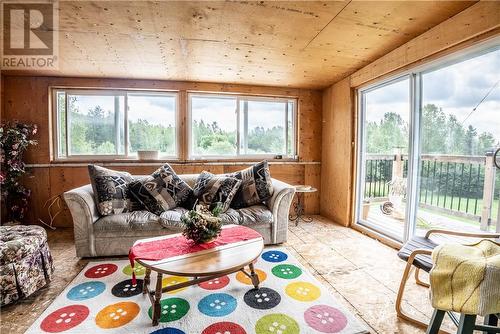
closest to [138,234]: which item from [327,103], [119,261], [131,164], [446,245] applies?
[119,261]

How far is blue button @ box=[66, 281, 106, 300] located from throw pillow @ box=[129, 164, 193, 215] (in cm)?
88

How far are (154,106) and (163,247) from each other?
2.69m

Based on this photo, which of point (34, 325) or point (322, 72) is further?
point (322, 72)

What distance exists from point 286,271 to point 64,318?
1.68 m

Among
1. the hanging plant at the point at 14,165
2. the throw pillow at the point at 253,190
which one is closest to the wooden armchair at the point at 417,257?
the throw pillow at the point at 253,190

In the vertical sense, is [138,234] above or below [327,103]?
below

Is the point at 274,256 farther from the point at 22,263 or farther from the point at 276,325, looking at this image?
the point at 22,263

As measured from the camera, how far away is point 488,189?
2049 mm

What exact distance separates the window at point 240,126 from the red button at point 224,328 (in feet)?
8.97

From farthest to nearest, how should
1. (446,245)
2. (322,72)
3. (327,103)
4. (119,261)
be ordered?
(327,103)
(322,72)
(119,261)
(446,245)

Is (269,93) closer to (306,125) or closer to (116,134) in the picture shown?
(306,125)

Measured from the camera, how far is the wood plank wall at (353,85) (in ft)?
6.09

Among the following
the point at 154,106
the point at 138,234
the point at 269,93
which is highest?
the point at 269,93

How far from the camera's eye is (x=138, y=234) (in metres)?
2.49
